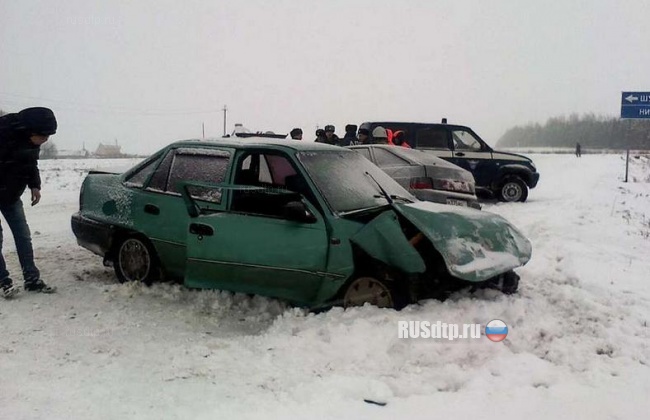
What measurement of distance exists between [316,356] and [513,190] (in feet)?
34.8

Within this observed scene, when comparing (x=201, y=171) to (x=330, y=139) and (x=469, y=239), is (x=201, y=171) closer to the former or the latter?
(x=469, y=239)

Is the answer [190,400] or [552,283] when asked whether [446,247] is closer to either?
[552,283]

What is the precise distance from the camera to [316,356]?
12.5 ft

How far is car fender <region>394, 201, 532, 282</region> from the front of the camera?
4.21 metres

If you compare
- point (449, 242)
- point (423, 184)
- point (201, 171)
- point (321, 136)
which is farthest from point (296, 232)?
point (321, 136)

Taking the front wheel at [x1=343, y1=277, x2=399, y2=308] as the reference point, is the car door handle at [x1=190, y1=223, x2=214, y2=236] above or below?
above

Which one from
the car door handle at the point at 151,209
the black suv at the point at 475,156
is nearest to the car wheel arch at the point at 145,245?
the car door handle at the point at 151,209

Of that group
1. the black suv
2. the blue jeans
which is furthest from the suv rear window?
the blue jeans

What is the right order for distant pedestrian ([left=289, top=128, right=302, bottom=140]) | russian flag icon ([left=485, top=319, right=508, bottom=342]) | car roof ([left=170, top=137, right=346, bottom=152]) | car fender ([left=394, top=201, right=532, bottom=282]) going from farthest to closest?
distant pedestrian ([left=289, top=128, right=302, bottom=140])
car roof ([left=170, top=137, right=346, bottom=152])
car fender ([left=394, top=201, right=532, bottom=282])
russian flag icon ([left=485, top=319, right=508, bottom=342])

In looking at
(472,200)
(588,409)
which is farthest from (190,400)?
(472,200)

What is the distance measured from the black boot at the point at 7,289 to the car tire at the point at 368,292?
3217 mm

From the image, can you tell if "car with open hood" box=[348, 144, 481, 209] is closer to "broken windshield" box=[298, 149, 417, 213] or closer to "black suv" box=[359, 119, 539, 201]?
"broken windshield" box=[298, 149, 417, 213]

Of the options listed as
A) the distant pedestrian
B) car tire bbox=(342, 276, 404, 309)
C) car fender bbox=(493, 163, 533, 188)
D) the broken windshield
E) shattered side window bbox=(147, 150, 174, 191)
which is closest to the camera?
car tire bbox=(342, 276, 404, 309)

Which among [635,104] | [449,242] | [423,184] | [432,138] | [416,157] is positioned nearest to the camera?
[449,242]
